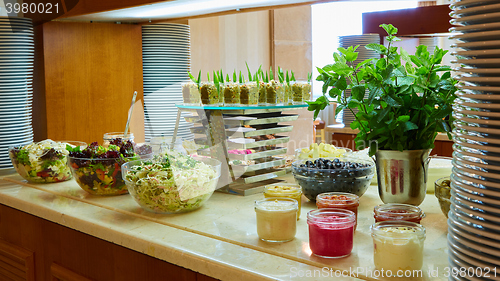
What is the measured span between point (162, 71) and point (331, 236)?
1.80 m

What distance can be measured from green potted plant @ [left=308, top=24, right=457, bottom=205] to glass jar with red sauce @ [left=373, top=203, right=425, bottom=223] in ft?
0.72

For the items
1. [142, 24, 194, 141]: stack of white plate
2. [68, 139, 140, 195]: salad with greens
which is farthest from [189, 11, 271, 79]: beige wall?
[68, 139, 140, 195]: salad with greens

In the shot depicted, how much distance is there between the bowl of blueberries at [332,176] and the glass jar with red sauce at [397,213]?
0.28 meters

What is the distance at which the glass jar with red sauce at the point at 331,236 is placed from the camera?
972 mm

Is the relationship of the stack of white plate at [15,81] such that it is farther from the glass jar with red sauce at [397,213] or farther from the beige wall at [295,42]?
the beige wall at [295,42]

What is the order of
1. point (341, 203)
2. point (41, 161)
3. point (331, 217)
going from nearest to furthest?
point (331, 217) → point (341, 203) → point (41, 161)

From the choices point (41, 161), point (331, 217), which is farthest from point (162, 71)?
point (331, 217)

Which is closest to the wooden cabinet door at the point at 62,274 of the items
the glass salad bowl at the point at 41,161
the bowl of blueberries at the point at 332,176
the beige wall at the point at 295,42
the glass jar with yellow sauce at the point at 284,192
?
the glass salad bowl at the point at 41,161

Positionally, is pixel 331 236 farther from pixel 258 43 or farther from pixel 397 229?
pixel 258 43

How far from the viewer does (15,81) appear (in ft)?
6.60

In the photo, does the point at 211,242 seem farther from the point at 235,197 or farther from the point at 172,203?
the point at 235,197

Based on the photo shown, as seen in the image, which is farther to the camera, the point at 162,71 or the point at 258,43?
the point at 258,43

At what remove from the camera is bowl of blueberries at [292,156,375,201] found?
1349 mm

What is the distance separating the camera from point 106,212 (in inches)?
56.0
